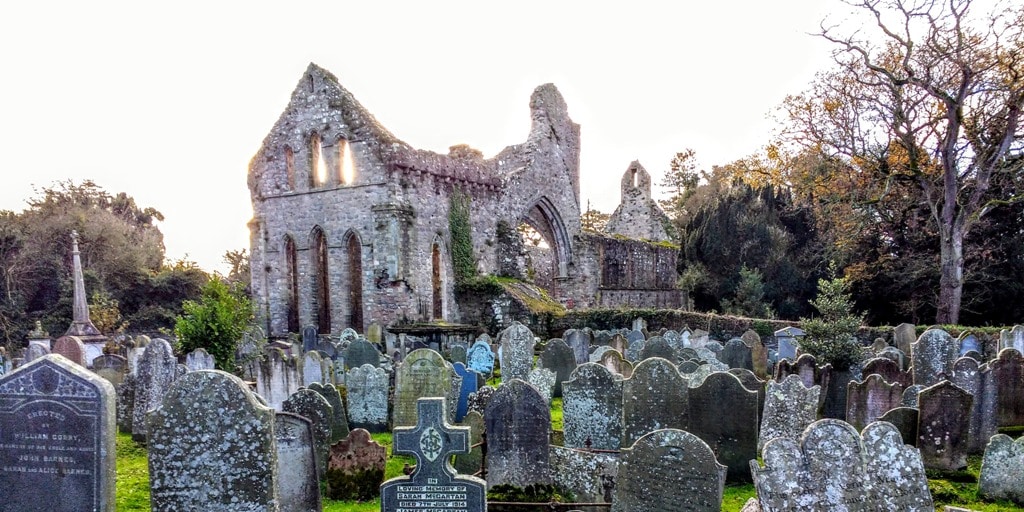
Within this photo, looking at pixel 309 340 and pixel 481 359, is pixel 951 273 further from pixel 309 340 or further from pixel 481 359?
pixel 309 340

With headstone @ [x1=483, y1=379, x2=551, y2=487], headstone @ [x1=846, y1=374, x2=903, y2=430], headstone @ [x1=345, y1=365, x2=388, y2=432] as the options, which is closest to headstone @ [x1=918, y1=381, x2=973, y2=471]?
headstone @ [x1=846, y1=374, x2=903, y2=430]

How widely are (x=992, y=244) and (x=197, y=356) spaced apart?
24.2 metres

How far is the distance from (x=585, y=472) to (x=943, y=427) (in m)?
3.87

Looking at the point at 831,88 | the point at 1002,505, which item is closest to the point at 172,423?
the point at 1002,505

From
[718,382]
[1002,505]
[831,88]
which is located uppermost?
[831,88]

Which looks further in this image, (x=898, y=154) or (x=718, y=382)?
(x=898, y=154)

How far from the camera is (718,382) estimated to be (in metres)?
6.96

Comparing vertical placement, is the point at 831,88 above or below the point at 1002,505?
above

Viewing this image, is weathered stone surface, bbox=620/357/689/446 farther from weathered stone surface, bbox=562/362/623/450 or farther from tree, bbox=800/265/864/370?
tree, bbox=800/265/864/370

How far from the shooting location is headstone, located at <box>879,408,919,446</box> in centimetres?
720

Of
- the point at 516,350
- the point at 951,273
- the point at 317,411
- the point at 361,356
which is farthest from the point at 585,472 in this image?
the point at 951,273

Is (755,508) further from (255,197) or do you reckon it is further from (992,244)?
(992,244)

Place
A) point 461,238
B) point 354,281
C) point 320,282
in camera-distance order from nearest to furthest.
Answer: point 354,281
point 320,282
point 461,238

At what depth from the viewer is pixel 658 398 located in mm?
7004
